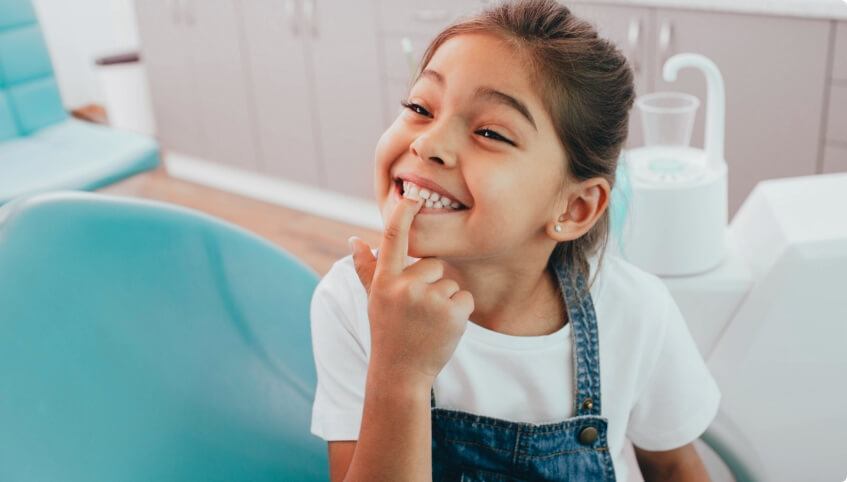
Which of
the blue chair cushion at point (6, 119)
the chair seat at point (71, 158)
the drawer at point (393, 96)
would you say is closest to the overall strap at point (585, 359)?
the chair seat at point (71, 158)

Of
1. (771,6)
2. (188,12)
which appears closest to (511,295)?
(771,6)

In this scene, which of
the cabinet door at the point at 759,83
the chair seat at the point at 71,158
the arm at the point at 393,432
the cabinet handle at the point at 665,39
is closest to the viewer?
the arm at the point at 393,432

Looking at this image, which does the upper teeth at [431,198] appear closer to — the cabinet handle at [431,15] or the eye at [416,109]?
the eye at [416,109]

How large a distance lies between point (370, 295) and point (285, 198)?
115 inches

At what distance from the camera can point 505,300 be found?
1.00 meters

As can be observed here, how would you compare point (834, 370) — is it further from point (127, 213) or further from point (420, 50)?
point (420, 50)

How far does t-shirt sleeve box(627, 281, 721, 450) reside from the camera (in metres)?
0.99

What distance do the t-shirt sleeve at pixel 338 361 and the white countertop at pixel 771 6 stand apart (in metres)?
1.29

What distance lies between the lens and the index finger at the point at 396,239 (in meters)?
0.83

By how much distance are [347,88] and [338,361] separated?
2.34 m

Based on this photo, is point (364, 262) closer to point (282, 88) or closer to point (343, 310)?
point (343, 310)

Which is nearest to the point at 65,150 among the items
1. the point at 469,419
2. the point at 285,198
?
the point at 285,198

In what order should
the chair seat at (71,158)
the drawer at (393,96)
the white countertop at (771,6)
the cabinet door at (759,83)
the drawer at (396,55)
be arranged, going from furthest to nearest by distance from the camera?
the drawer at (393,96) → the drawer at (396,55) → the chair seat at (71,158) → the cabinet door at (759,83) → the white countertop at (771,6)

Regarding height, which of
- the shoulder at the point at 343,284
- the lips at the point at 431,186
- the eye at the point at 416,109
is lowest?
the shoulder at the point at 343,284
